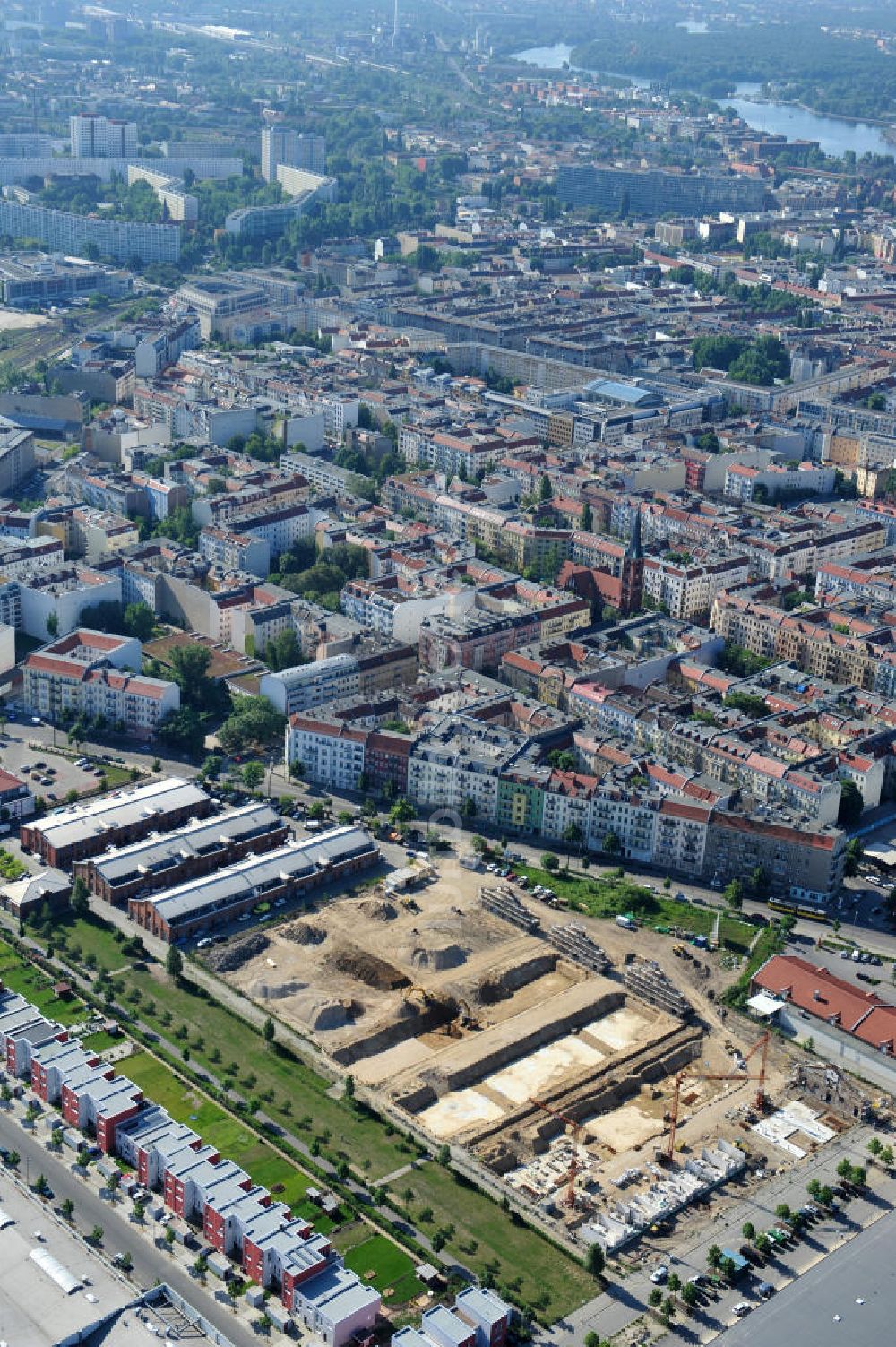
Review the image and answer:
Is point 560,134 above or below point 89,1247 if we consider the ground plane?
above

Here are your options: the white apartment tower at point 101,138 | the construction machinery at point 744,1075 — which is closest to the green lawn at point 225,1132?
the construction machinery at point 744,1075

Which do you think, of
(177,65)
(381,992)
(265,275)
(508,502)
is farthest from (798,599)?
(177,65)

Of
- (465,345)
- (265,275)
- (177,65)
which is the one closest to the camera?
(465,345)

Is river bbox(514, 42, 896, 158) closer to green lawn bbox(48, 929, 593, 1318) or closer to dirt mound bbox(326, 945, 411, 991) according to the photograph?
dirt mound bbox(326, 945, 411, 991)

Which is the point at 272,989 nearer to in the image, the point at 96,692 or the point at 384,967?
the point at 384,967

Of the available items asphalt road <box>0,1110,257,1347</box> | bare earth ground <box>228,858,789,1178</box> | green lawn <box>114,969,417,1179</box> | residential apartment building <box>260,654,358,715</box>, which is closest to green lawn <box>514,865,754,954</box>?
bare earth ground <box>228,858,789,1178</box>

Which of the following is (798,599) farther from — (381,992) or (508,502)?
(381,992)
